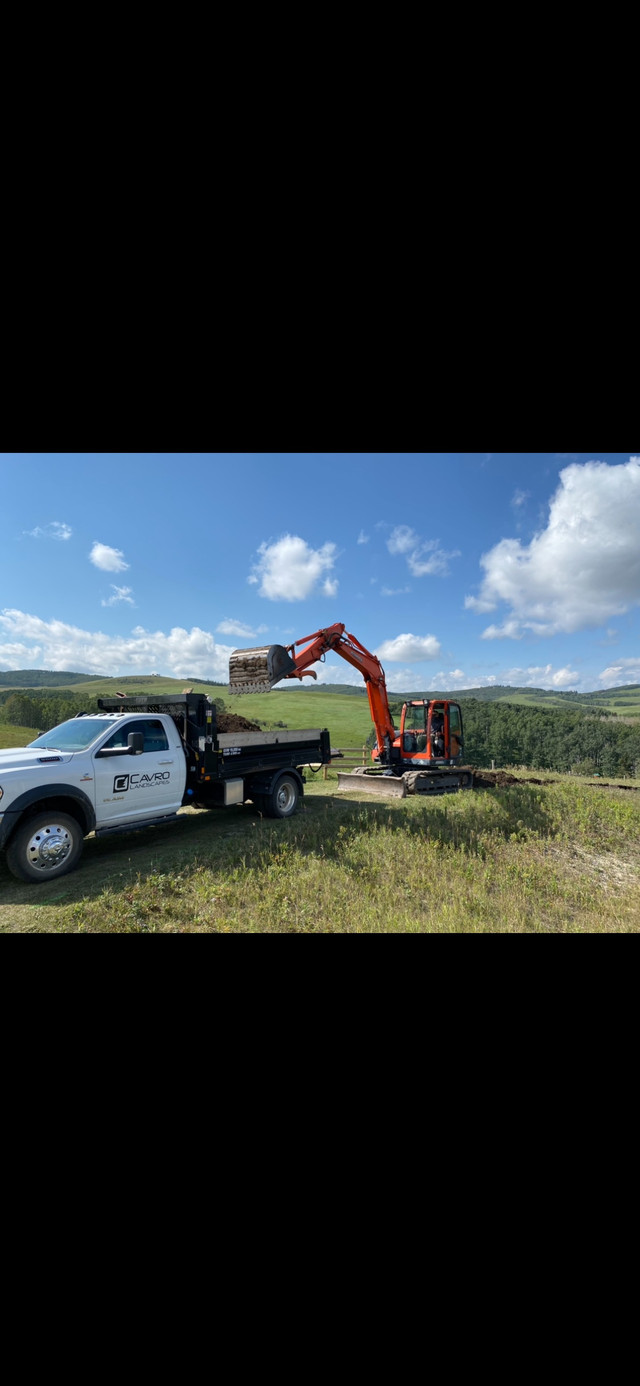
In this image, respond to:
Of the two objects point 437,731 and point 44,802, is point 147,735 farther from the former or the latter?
point 437,731

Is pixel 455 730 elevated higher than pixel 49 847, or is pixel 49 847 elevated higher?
pixel 455 730

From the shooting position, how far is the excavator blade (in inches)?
366

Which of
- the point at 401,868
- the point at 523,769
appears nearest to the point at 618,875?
the point at 401,868

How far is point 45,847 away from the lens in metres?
4.39

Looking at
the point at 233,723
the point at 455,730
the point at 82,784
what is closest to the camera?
the point at 82,784

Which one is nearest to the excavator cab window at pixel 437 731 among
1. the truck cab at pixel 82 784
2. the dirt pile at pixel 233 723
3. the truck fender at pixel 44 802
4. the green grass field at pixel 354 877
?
the green grass field at pixel 354 877

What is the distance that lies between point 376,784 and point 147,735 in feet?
17.9

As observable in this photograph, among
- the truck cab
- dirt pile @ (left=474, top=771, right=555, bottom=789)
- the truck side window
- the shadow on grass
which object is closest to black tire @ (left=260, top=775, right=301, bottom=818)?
the shadow on grass

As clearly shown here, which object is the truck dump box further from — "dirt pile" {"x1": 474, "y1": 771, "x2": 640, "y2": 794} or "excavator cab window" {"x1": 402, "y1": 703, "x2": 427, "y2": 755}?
"dirt pile" {"x1": 474, "y1": 771, "x2": 640, "y2": 794}

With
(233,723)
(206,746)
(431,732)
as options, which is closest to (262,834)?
(206,746)

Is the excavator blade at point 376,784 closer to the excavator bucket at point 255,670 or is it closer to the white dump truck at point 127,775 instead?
the white dump truck at point 127,775

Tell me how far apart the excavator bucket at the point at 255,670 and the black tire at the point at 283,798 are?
59.6 inches

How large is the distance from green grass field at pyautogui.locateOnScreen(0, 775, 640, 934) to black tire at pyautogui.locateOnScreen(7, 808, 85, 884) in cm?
14
